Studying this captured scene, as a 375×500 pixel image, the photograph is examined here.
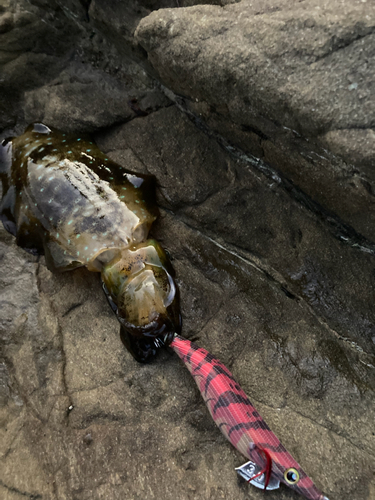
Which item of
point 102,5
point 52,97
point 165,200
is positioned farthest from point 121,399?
point 102,5

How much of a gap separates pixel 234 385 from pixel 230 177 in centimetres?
161

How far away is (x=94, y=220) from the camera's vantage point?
3082 mm

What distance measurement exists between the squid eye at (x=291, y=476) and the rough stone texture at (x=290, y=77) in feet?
5.43

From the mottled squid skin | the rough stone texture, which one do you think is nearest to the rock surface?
the rough stone texture

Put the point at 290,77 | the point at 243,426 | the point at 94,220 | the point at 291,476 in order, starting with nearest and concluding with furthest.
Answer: the point at 290,77, the point at 291,476, the point at 243,426, the point at 94,220

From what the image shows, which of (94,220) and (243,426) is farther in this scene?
(94,220)

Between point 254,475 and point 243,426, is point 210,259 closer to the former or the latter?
point 243,426

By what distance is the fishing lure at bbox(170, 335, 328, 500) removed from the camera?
2324 millimetres

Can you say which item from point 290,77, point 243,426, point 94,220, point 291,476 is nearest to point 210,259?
point 94,220

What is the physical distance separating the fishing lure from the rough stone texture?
57.5 inches

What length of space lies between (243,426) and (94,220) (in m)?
1.89

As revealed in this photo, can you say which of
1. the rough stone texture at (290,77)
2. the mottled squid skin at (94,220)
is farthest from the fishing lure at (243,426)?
the rough stone texture at (290,77)

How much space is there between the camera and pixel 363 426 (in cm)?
256

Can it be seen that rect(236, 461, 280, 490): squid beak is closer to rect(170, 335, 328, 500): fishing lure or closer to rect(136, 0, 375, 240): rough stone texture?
rect(170, 335, 328, 500): fishing lure
